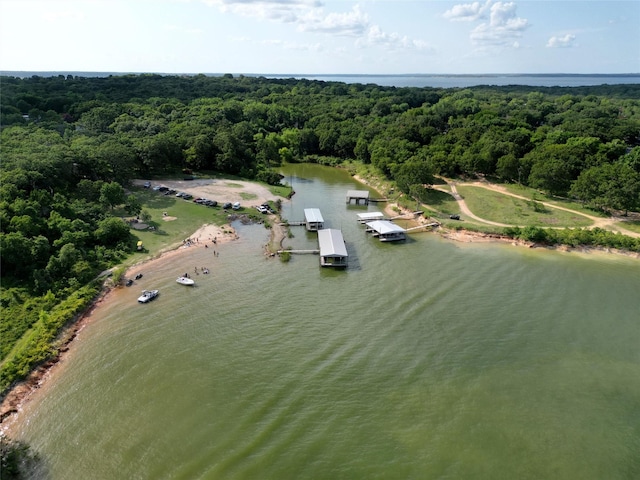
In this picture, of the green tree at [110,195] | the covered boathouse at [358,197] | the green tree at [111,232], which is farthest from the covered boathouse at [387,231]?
the green tree at [110,195]

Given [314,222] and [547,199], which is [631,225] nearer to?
[547,199]

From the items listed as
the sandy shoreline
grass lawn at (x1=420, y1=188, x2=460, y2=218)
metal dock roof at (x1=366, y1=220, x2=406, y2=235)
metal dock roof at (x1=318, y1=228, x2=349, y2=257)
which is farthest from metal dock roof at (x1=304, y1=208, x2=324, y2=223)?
grass lawn at (x1=420, y1=188, x2=460, y2=218)

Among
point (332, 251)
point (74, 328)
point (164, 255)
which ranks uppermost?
point (332, 251)

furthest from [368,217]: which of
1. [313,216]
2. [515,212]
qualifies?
[515,212]

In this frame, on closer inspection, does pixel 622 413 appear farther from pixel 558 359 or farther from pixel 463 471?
pixel 463 471

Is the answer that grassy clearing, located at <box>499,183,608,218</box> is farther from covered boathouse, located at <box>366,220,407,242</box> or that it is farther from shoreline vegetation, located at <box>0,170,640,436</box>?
covered boathouse, located at <box>366,220,407,242</box>

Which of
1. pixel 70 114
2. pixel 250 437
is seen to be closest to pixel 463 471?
pixel 250 437

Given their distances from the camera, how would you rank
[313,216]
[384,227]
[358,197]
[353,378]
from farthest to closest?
[358,197] < [313,216] < [384,227] < [353,378]
